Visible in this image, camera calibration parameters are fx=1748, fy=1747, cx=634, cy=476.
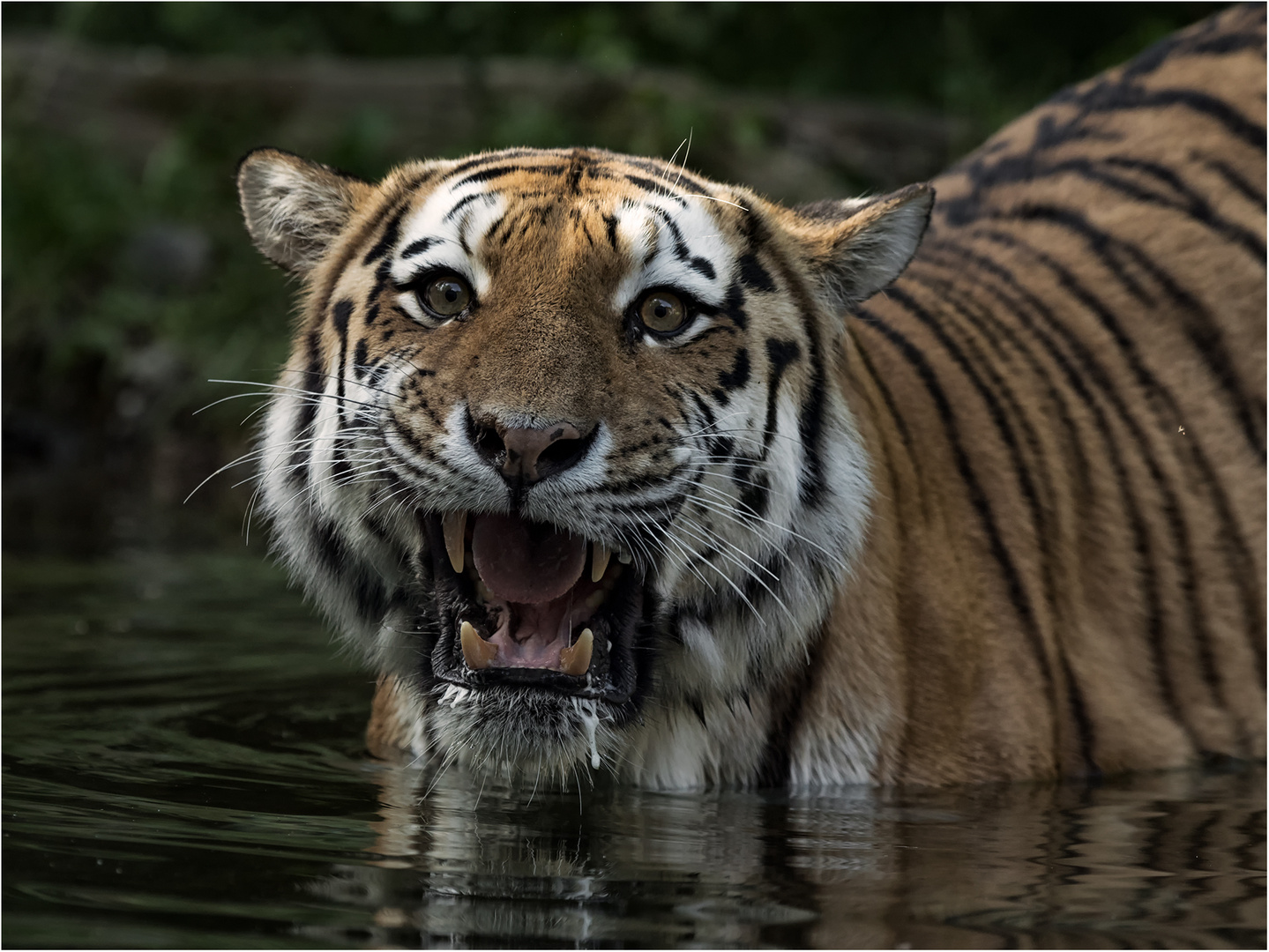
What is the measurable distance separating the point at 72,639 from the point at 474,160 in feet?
→ 5.62

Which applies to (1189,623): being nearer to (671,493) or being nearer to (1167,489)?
(1167,489)

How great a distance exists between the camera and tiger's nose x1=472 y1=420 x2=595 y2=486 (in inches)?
85.3

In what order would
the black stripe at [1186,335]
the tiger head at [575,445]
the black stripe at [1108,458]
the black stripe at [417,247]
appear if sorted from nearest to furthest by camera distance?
the tiger head at [575,445], the black stripe at [417,247], the black stripe at [1108,458], the black stripe at [1186,335]

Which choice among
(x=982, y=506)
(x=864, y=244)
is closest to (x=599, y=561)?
(x=864, y=244)

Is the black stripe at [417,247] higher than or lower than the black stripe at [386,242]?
lower

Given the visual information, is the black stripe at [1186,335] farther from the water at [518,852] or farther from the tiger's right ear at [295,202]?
the tiger's right ear at [295,202]

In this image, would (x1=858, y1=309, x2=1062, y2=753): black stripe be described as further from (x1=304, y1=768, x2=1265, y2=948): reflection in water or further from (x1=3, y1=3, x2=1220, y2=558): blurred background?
(x1=3, y1=3, x2=1220, y2=558): blurred background

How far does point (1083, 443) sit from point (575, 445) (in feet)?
4.22

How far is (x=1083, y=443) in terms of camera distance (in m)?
3.15

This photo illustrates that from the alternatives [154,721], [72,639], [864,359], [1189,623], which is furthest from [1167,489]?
[72,639]

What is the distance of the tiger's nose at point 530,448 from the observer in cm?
217

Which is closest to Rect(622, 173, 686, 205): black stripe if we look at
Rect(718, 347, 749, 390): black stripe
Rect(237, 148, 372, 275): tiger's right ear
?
Rect(718, 347, 749, 390): black stripe

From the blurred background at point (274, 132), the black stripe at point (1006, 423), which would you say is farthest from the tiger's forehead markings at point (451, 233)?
the blurred background at point (274, 132)

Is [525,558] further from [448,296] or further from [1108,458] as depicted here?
[1108,458]
